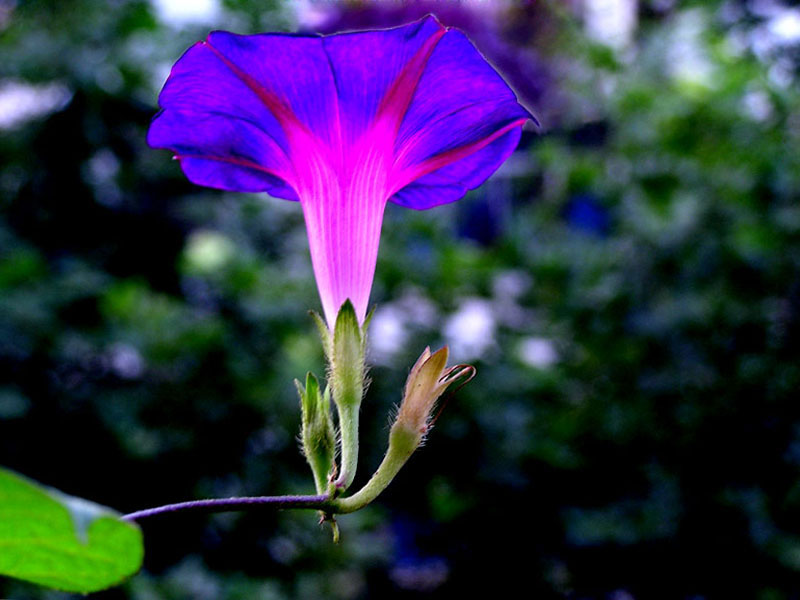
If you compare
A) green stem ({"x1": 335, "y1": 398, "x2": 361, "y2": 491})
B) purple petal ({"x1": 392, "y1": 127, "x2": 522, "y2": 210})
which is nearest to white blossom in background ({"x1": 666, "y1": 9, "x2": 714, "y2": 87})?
purple petal ({"x1": 392, "y1": 127, "x2": 522, "y2": 210})

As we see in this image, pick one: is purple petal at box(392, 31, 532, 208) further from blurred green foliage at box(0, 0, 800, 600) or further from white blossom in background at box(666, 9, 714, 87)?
white blossom in background at box(666, 9, 714, 87)

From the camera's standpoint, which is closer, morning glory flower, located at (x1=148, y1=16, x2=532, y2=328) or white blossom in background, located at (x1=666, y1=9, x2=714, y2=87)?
morning glory flower, located at (x1=148, y1=16, x2=532, y2=328)

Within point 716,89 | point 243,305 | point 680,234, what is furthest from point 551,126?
point 243,305

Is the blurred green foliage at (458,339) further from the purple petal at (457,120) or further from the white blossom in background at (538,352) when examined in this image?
the purple petal at (457,120)

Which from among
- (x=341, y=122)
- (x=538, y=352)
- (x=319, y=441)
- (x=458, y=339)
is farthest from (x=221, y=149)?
(x=538, y=352)

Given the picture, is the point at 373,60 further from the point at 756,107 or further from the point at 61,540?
the point at 756,107

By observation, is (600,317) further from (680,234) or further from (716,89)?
(716,89)
